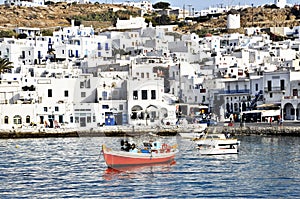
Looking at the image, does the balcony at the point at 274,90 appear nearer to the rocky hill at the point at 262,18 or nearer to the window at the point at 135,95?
the window at the point at 135,95

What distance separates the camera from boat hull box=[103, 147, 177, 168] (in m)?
33.8

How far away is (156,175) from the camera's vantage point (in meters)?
31.8

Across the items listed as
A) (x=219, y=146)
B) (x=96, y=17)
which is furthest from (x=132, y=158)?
(x=96, y=17)

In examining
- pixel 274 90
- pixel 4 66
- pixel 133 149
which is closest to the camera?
pixel 133 149

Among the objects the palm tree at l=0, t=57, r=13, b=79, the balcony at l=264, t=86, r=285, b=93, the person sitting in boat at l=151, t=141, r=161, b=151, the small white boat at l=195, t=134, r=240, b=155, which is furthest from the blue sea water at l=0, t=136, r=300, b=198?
the palm tree at l=0, t=57, r=13, b=79

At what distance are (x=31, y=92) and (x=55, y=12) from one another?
265 feet

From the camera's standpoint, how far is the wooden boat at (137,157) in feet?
111

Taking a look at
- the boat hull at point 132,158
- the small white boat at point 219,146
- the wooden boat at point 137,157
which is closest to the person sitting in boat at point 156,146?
the wooden boat at point 137,157

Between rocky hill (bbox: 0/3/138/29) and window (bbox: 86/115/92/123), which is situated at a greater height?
rocky hill (bbox: 0/3/138/29)

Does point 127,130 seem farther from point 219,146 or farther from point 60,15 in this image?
point 60,15

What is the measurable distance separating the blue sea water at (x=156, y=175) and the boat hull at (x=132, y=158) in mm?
561

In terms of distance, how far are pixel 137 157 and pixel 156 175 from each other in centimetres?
306

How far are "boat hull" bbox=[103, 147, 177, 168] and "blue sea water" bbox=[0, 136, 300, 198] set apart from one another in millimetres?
561

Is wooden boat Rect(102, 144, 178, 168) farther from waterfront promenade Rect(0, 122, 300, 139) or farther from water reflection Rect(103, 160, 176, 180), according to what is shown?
waterfront promenade Rect(0, 122, 300, 139)
